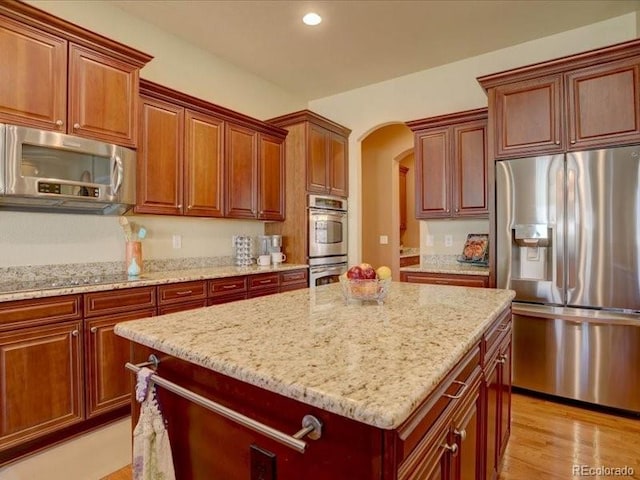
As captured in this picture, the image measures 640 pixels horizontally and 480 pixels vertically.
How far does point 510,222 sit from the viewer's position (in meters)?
2.99

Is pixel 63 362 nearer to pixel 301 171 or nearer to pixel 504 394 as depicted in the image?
pixel 504 394

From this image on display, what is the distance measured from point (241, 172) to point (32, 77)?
1757 millimetres

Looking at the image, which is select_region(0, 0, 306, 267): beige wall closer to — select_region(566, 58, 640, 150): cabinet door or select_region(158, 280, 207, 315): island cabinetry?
select_region(158, 280, 207, 315): island cabinetry

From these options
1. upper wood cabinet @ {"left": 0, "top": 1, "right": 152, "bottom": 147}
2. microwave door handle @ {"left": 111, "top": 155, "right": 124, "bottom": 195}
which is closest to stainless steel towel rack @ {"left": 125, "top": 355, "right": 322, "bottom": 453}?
microwave door handle @ {"left": 111, "top": 155, "right": 124, "bottom": 195}

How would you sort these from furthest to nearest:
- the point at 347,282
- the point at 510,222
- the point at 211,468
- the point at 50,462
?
the point at 510,222 < the point at 50,462 < the point at 347,282 < the point at 211,468

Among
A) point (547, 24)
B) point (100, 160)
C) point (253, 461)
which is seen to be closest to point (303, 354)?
point (253, 461)

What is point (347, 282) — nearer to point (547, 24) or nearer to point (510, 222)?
point (510, 222)

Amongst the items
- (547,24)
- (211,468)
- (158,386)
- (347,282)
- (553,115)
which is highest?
(547,24)

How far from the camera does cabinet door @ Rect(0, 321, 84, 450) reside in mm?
1878

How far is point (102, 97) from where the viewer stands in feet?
8.08

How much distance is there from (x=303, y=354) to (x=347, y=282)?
0.73 m

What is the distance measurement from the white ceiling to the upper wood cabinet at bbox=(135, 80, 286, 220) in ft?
2.22

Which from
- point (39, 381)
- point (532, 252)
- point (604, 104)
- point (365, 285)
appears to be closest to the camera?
point (365, 285)

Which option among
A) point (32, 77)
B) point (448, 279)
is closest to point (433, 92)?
point (448, 279)
